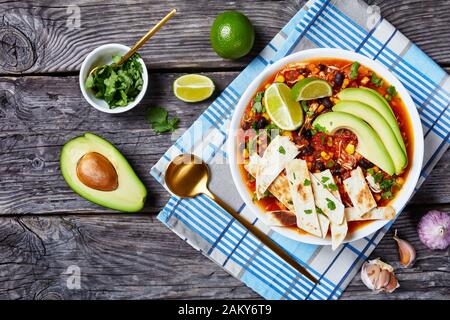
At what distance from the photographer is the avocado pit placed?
2785 millimetres

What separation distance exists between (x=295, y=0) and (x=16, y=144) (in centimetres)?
177

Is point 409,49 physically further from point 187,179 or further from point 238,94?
point 187,179

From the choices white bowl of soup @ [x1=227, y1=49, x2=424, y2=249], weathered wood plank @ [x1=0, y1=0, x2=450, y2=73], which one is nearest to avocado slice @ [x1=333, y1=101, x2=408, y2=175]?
white bowl of soup @ [x1=227, y1=49, x2=424, y2=249]

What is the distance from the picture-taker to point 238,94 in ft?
9.37

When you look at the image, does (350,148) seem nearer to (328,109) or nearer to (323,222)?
(328,109)

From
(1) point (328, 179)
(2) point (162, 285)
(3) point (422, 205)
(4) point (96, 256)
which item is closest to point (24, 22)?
(4) point (96, 256)

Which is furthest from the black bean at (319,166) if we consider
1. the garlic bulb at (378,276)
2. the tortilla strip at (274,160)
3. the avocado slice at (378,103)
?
the garlic bulb at (378,276)

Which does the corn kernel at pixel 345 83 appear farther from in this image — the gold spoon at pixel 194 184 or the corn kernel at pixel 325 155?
the gold spoon at pixel 194 184

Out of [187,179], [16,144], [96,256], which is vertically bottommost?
[96,256]

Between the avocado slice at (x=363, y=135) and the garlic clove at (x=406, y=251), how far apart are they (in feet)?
1.99

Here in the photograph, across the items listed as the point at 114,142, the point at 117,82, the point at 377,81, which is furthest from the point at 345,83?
the point at 114,142

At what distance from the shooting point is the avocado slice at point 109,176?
9.39 feet

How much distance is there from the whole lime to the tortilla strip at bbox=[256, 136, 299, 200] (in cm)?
52

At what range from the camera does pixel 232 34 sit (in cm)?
264
